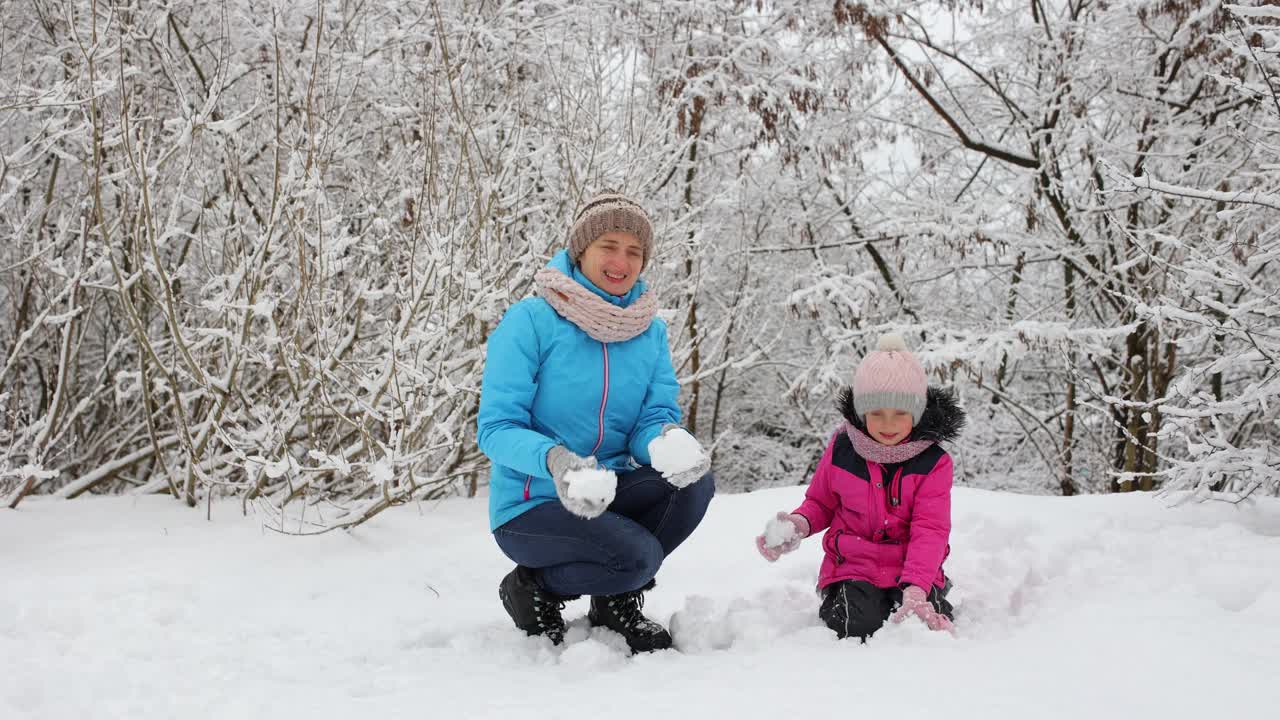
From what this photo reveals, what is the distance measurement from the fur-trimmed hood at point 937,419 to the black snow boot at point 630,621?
0.75 metres

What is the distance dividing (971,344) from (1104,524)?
247cm

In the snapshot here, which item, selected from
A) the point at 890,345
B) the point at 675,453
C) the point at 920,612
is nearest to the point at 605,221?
the point at 675,453

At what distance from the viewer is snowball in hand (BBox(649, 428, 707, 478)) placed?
2.16 metres

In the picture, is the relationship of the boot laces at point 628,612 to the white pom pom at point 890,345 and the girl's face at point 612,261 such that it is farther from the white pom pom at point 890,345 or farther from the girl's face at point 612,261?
the white pom pom at point 890,345

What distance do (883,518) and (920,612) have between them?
0.31 m

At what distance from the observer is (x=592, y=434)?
234cm

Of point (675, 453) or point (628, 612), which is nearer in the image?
point (675, 453)

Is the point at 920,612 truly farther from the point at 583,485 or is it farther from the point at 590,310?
the point at 590,310

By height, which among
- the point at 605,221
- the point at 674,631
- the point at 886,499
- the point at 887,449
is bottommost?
the point at 674,631

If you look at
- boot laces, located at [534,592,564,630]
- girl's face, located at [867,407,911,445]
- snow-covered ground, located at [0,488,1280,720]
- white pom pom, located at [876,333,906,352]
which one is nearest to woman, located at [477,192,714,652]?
boot laces, located at [534,592,564,630]

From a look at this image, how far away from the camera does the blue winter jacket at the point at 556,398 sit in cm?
222

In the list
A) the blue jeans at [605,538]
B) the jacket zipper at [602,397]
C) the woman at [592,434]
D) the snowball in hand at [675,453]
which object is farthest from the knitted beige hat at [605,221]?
the blue jeans at [605,538]

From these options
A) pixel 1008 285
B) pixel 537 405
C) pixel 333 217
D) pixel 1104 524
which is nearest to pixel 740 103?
pixel 1008 285

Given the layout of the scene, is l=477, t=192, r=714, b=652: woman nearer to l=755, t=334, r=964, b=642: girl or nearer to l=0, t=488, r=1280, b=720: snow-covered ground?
l=0, t=488, r=1280, b=720: snow-covered ground
